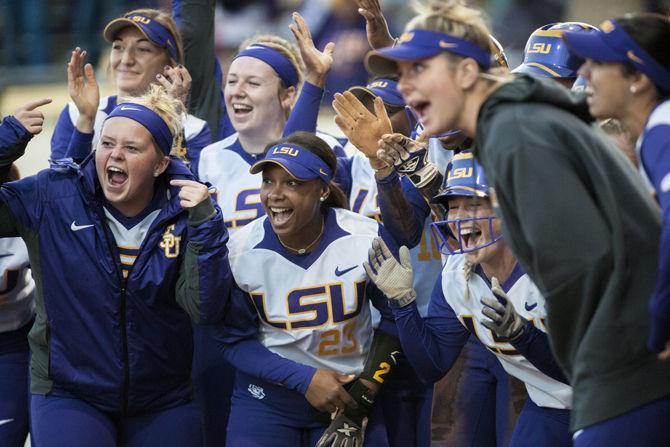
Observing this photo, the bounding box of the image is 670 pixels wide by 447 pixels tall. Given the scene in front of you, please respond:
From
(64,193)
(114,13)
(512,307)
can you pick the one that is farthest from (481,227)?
(114,13)

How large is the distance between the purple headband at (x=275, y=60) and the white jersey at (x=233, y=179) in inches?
15.4

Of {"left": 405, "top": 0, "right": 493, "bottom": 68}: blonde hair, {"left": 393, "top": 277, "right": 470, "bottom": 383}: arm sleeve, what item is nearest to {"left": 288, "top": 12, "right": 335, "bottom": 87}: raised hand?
{"left": 393, "top": 277, "right": 470, "bottom": 383}: arm sleeve

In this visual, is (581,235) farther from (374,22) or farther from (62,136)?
(62,136)

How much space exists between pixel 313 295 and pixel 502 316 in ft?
3.30

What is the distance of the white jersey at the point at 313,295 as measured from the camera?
15.2 ft

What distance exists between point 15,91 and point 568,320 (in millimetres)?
10878

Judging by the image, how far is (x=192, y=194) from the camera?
4398 millimetres

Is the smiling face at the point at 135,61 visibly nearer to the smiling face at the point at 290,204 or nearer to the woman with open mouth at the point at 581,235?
the smiling face at the point at 290,204

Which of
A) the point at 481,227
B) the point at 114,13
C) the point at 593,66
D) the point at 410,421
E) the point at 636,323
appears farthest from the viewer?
the point at 114,13

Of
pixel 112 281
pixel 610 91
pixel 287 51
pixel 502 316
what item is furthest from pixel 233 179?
pixel 610 91

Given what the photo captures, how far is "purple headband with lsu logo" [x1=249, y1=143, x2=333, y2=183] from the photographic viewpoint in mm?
4633

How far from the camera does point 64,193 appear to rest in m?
4.54

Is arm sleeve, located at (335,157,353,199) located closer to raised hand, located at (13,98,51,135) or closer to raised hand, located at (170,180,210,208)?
raised hand, located at (170,180,210,208)

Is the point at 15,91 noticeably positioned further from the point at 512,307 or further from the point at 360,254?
the point at 512,307
